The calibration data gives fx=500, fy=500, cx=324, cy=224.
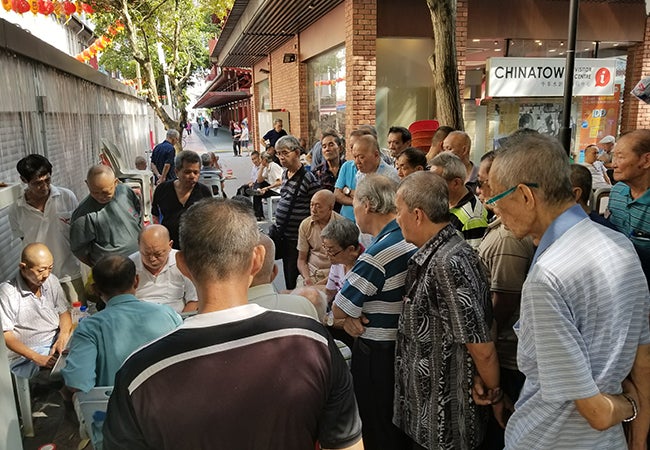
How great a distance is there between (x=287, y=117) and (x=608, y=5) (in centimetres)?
888

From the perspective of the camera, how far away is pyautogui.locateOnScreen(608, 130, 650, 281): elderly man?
3.23 metres

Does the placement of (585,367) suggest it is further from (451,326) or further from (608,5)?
(608,5)

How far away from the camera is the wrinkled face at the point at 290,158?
5.11 metres

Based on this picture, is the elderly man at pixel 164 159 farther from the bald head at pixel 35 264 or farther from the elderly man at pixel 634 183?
the elderly man at pixel 634 183

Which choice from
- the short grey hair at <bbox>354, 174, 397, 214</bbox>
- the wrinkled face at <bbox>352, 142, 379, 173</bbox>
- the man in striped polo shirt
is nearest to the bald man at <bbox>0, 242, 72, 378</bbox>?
the man in striped polo shirt

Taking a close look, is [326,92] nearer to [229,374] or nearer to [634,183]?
[634,183]

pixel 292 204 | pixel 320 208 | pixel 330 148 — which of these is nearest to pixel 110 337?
pixel 320 208

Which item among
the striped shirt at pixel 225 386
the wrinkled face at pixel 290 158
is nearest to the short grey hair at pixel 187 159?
the wrinkled face at pixel 290 158

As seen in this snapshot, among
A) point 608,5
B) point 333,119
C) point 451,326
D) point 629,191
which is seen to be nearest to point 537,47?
point 608,5

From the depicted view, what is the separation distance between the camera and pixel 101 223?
4508 millimetres

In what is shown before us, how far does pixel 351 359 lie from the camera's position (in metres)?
2.89

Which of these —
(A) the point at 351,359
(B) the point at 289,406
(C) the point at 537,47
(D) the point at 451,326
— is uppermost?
(C) the point at 537,47

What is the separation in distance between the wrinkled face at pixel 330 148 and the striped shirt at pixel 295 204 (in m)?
0.80

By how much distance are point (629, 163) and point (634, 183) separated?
0.48 feet
